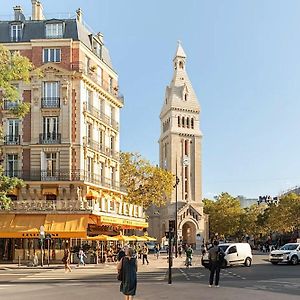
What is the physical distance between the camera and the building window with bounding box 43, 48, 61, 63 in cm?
4925

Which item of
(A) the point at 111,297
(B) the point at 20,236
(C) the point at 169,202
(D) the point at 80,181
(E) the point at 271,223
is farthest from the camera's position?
(C) the point at 169,202

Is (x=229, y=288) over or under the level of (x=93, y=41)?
under

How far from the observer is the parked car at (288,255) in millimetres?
43188

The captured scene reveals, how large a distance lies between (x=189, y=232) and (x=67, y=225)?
76.9 metres

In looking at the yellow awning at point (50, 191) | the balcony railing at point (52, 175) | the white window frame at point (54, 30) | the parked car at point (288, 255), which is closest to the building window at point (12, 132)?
the balcony railing at point (52, 175)

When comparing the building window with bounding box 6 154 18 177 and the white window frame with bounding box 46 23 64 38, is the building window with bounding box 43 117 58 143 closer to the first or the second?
the building window with bounding box 6 154 18 177

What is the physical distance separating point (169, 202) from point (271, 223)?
867 inches

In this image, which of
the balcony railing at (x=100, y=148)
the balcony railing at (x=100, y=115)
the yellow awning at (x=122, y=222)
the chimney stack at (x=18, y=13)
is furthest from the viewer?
the chimney stack at (x=18, y=13)

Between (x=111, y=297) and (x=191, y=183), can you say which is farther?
(x=191, y=183)

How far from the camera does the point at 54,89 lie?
49.3m

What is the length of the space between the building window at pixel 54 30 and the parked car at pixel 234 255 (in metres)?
22.1

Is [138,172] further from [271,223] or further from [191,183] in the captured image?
[191,183]

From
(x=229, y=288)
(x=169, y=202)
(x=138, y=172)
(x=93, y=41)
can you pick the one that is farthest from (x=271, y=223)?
(x=229, y=288)

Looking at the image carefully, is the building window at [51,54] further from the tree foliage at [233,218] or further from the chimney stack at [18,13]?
the tree foliage at [233,218]
